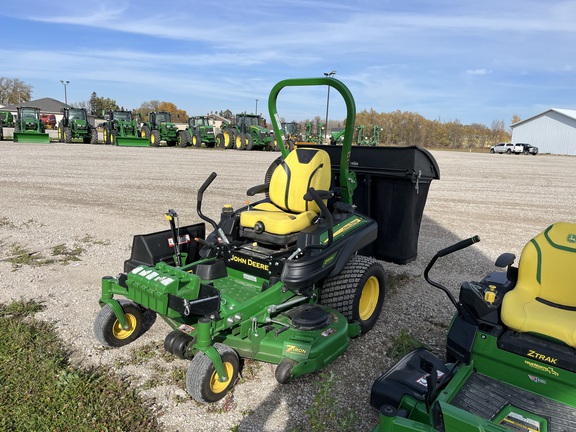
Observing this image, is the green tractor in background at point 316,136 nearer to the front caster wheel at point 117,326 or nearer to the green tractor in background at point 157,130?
the green tractor in background at point 157,130

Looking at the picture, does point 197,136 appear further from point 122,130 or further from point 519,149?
point 519,149

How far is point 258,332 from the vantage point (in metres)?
3.15

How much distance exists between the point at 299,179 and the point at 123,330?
2.03 m

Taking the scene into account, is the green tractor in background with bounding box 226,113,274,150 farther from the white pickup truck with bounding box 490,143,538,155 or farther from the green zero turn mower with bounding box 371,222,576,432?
the white pickup truck with bounding box 490,143,538,155

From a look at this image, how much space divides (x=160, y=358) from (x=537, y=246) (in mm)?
2833

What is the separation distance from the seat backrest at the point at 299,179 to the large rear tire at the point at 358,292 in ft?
2.33

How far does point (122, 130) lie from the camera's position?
Answer: 25047mm

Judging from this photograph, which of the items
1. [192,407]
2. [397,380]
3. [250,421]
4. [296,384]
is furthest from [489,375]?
[192,407]

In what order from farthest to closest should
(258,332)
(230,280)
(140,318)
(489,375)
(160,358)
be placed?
(230,280) → (140,318) → (160,358) → (258,332) → (489,375)

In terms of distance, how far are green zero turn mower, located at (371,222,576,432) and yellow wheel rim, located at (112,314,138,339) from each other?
79.4 inches

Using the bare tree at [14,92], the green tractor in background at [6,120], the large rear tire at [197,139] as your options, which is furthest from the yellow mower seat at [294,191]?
the bare tree at [14,92]

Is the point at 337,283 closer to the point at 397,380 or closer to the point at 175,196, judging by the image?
the point at 397,380

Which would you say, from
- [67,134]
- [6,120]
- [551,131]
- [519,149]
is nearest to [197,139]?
[67,134]

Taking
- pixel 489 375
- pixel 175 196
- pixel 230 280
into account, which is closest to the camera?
pixel 489 375
